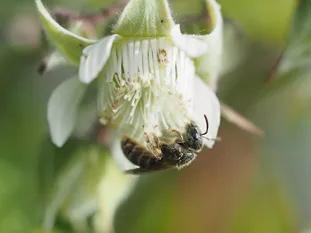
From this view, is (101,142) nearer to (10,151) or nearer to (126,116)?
(126,116)

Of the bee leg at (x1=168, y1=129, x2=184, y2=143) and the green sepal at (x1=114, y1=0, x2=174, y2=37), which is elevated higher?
the green sepal at (x1=114, y1=0, x2=174, y2=37)

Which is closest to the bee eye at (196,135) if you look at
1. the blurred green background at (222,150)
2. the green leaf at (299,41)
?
the green leaf at (299,41)

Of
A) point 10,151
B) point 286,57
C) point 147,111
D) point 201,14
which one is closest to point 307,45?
point 286,57

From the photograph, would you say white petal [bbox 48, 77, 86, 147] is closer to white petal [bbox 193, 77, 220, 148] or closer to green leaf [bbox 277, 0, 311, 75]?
white petal [bbox 193, 77, 220, 148]

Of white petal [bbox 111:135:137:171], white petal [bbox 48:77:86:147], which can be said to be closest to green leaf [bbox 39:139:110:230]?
white petal [bbox 111:135:137:171]

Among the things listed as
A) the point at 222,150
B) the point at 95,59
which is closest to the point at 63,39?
the point at 95,59
